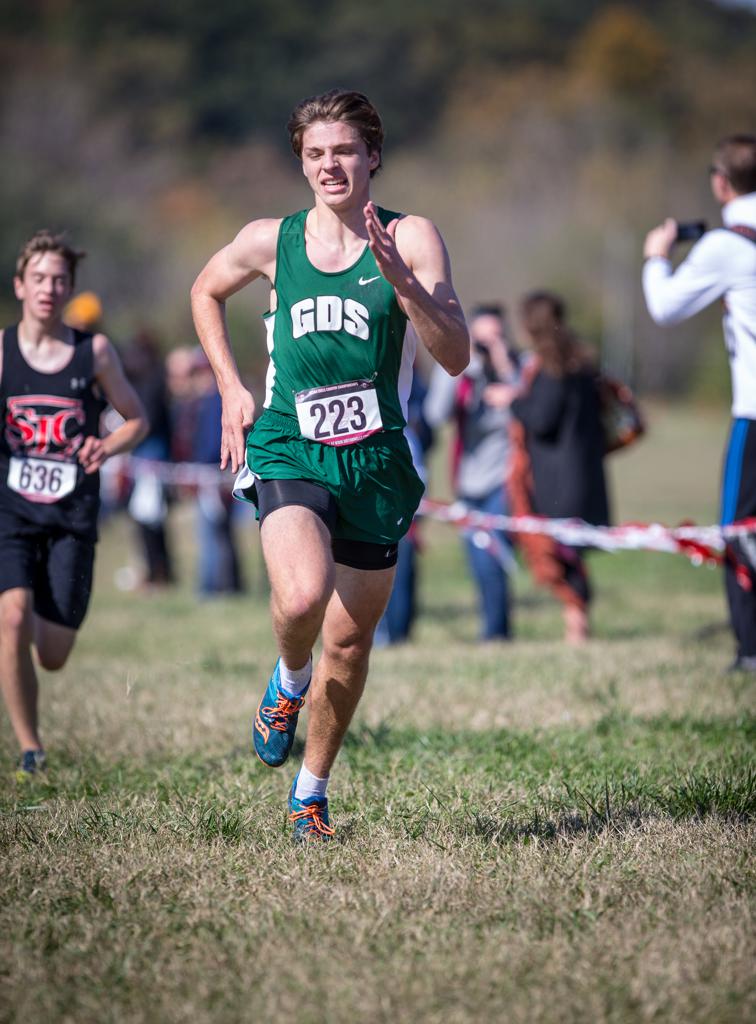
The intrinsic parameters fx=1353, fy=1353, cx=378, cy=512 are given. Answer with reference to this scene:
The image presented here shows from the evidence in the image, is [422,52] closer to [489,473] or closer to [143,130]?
[143,130]

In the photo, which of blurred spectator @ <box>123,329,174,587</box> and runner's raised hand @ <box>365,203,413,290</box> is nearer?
runner's raised hand @ <box>365,203,413,290</box>

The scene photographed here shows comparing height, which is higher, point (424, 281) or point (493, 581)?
point (424, 281)

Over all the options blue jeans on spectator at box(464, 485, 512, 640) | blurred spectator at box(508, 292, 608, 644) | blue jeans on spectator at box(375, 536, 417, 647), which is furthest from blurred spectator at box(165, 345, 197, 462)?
blurred spectator at box(508, 292, 608, 644)

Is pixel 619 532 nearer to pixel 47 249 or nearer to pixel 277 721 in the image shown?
pixel 47 249

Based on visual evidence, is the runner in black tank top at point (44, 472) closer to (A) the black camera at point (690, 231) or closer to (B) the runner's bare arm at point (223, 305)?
(B) the runner's bare arm at point (223, 305)

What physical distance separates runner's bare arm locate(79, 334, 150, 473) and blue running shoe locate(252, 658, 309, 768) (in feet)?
5.69

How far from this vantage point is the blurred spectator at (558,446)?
30.2 feet

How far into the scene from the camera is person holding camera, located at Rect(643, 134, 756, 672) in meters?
6.48

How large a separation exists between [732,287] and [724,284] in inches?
1.8

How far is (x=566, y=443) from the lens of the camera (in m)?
9.36

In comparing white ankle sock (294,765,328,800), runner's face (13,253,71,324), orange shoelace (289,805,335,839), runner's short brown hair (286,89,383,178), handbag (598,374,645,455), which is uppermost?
runner's short brown hair (286,89,383,178)

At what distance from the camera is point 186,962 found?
3.38 meters

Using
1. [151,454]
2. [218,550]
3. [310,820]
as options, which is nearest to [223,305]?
[310,820]

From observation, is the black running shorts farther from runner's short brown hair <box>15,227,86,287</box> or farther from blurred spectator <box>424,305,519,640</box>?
blurred spectator <box>424,305,519,640</box>
